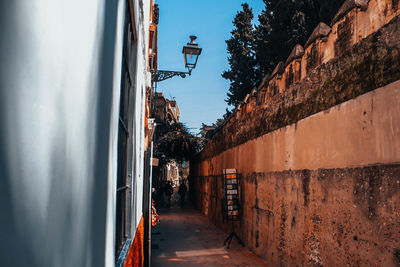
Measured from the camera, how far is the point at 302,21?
1371 cm

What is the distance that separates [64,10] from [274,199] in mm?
5436

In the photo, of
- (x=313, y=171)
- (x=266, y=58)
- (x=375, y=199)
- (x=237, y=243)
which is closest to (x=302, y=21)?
(x=266, y=58)

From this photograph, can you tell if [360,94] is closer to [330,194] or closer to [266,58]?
[330,194]

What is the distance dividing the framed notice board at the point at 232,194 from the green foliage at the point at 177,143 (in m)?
8.43

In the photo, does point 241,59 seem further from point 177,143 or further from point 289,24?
point 177,143

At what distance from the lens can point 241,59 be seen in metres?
17.9

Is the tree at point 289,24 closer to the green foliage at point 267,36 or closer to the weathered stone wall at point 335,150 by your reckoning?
the green foliage at point 267,36

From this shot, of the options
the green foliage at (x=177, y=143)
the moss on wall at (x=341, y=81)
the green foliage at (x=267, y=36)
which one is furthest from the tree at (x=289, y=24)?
the moss on wall at (x=341, y=81)

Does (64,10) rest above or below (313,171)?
above

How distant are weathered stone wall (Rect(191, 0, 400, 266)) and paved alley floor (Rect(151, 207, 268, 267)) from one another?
1.88ft

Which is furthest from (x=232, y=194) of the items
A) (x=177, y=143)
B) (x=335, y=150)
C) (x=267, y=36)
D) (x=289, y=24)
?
(x=267, y=36)

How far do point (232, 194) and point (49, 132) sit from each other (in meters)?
7.58

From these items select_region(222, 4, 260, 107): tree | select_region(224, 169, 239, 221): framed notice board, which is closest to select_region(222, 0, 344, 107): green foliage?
select_region(222, 4, 260, 107): tree

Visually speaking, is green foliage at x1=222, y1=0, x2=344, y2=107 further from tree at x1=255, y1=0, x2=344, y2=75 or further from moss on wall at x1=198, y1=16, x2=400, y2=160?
moss on wall at x1=198, y1=16, x2=400, y2=160
